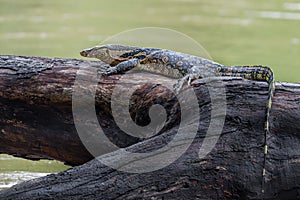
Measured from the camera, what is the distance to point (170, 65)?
4289mm

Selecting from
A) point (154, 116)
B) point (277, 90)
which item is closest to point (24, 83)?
point (154, 116)

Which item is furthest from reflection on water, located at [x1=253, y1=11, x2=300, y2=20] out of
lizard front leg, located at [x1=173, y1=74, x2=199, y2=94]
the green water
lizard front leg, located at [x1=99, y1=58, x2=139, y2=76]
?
lizard front leg, located at [x1=173, y1=74, x2=199, y2=94]

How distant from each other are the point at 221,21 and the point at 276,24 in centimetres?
104

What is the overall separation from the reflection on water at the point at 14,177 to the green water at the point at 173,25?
12.3ft

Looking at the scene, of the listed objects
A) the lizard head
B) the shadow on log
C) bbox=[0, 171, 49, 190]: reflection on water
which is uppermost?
the lizard head

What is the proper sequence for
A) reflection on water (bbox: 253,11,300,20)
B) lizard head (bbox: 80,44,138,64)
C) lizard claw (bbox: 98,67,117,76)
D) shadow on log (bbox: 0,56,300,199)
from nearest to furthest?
1. shadow on log (bbox: 0,56,300,199)
2. lizard claw (bbox: 98,67,117,76)
3. lizard head (bbox: 80,44,138,64)
4. reflection on water (bbox: 253,11,300,20)

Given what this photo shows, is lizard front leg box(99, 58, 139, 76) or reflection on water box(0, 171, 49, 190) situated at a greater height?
lizard front leg box(99, 58, 139, 76)

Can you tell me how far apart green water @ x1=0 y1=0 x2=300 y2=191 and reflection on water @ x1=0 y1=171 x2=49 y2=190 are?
3.74 metres

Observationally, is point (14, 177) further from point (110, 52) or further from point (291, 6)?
point (291, 6)

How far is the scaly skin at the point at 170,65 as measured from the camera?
3961 millimetres

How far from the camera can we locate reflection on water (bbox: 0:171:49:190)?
5098 millimetres

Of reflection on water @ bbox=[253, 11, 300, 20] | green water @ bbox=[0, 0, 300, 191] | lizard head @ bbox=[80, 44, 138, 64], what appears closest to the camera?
lizard head @ bbox=[80, 44, 138, 64]

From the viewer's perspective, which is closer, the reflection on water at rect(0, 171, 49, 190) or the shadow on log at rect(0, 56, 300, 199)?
the shadow on log at rect(0, 56, 300, 199)

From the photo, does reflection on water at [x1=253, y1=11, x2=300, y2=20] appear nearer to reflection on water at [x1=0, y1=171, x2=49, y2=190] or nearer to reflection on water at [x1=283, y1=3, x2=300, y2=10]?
reflection on water at [x1=283, y1=3, x2=300, y2=10]
